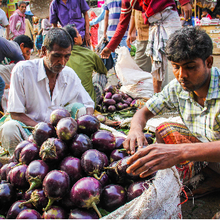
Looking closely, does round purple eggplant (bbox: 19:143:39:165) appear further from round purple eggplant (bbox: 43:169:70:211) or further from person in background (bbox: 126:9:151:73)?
person in background (bbox: 126:9:151:73)

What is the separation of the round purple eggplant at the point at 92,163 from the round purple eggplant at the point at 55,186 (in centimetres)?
14

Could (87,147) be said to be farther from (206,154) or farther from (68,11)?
(68,11)

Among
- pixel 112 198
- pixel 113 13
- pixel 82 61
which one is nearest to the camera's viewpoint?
pixel 112 198

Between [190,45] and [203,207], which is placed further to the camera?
[203,207]

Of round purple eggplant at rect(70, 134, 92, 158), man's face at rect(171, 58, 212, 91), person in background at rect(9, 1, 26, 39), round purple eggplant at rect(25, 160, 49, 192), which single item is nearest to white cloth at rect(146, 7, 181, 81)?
man's face at rect(171, 58, 212, 91)

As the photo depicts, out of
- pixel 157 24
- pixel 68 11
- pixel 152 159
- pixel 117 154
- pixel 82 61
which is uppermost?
pixel 68 11

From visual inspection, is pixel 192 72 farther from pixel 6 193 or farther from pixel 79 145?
pixel 6 193

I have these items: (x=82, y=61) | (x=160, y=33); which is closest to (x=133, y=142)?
(x=82, y=61)

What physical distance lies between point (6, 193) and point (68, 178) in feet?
1.39

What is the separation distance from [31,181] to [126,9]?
11.6ft

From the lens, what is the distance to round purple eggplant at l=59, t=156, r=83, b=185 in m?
1.28

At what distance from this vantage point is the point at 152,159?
3.94ft

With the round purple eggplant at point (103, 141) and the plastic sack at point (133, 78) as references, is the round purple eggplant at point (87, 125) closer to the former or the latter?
the round purple eggplant at point (103, 141)

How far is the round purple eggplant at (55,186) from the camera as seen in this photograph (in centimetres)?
115
